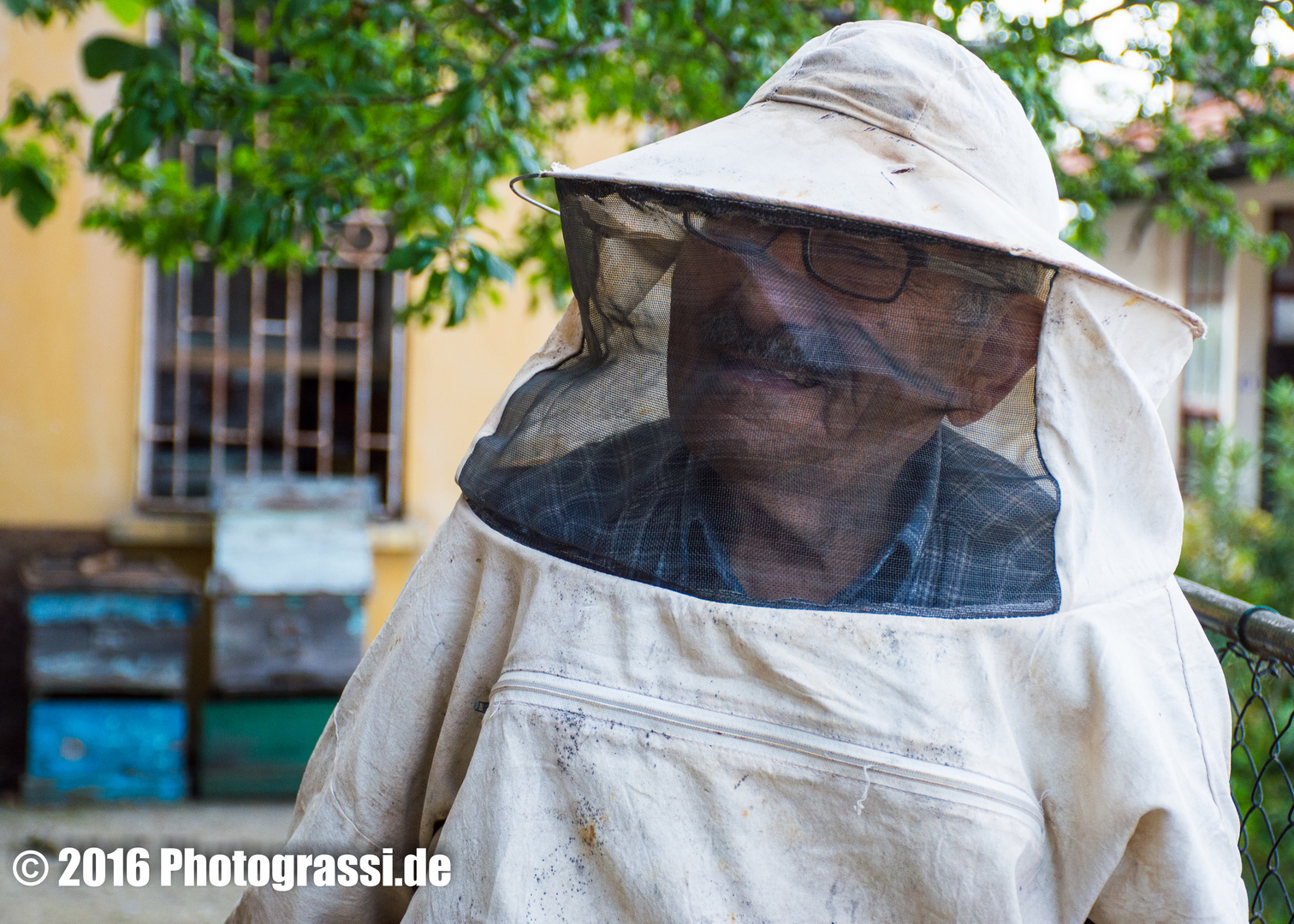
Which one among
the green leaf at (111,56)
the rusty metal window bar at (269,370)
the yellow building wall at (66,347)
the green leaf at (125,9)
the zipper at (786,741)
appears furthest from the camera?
the rusty metal window bar at (269,370)

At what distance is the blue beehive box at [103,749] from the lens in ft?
13.7

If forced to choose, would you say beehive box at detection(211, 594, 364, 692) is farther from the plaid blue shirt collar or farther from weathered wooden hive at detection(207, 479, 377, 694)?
the plaid blue shirt collar

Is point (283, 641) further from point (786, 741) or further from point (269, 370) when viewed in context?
point (786, 741)

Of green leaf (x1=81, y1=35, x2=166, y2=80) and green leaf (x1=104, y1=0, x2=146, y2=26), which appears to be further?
green leaf (x1=81, y1=35, x2=166, y2=80)

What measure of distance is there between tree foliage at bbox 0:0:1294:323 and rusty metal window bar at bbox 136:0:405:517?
1061 millimetres

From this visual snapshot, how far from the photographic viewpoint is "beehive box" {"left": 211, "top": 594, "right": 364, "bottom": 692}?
4.26 m

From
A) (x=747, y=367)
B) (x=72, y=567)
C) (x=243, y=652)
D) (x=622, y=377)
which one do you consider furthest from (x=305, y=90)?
(x=72, y=567)

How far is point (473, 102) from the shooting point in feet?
7.05

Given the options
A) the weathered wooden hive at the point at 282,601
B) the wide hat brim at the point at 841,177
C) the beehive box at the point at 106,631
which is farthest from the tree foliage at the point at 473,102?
the beehive box at the point at 106,631

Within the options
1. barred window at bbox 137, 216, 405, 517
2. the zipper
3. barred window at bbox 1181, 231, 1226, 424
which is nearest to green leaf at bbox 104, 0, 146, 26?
the zipper

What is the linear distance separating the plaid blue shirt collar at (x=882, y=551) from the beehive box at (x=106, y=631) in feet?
11.9

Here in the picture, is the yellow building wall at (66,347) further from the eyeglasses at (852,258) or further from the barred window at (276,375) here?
the eyeglasses at (852,258)

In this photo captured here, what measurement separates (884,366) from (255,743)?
3.94m

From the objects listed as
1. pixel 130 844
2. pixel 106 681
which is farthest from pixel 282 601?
pixel 130 844
